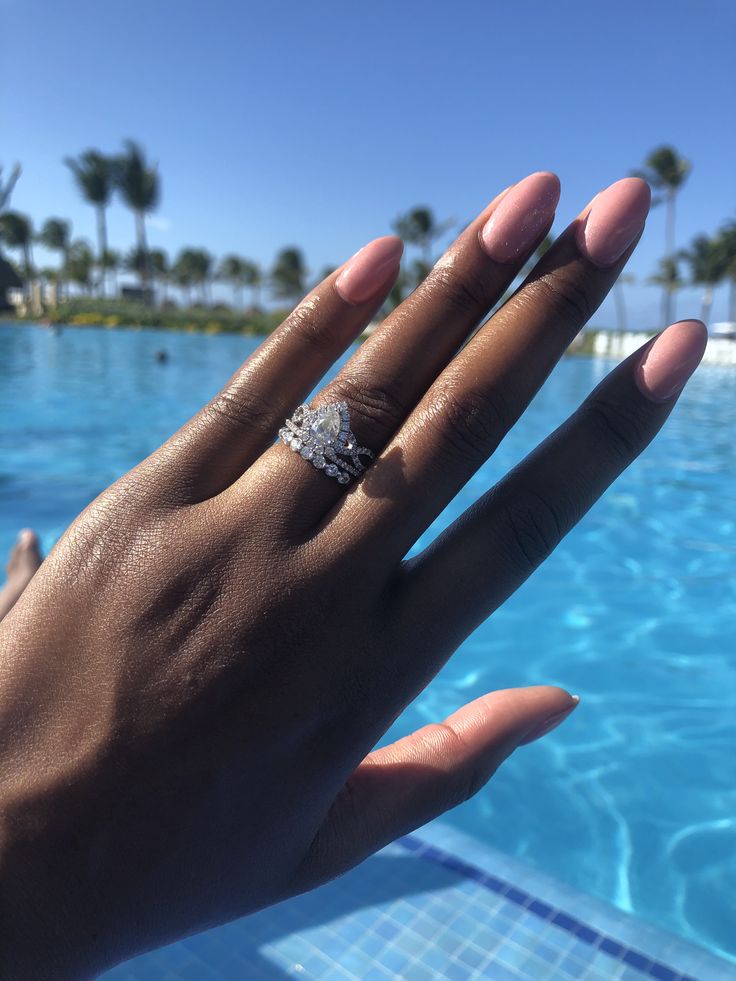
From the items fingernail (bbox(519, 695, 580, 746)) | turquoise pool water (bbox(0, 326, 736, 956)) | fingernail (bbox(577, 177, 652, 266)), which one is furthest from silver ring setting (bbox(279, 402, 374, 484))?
turquoise pool water (bbox(0, 326, 736, 956))

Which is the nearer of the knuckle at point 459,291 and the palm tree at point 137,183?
the knuckle at point 459,291

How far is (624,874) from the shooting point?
10.3 feet

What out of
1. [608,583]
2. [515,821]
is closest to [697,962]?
[515,821]

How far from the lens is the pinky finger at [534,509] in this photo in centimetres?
115

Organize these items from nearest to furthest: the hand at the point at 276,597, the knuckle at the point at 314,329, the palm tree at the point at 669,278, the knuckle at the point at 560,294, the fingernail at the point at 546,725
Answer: the hand at the point at 276,597
the knuckle at the point at 560,294
the knuckle at the point at 314,329
the fingernail at the point at 546,725
the palm tree at the point at 669,278

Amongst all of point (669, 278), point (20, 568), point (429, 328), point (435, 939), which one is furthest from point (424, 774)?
point (669, 278)

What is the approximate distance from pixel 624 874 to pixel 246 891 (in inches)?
101

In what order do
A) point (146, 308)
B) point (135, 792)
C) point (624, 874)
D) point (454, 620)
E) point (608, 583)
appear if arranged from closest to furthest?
point (135, 792) < point (454, 620) < point (624, 874) < point (608, 583) < point (146, 308)

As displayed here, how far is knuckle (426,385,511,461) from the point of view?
3.70ft

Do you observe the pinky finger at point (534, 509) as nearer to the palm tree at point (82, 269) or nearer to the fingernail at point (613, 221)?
the fingernail at point (613, 221)

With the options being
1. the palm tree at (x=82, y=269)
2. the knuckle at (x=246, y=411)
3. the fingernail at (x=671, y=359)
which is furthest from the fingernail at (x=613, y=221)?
the palm tree at (x=82, y=269)

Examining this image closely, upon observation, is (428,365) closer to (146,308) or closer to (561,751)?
(561,751)

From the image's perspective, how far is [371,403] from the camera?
1184mm

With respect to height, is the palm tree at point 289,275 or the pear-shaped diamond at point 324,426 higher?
the pear-shaped diamond at point 324,426
